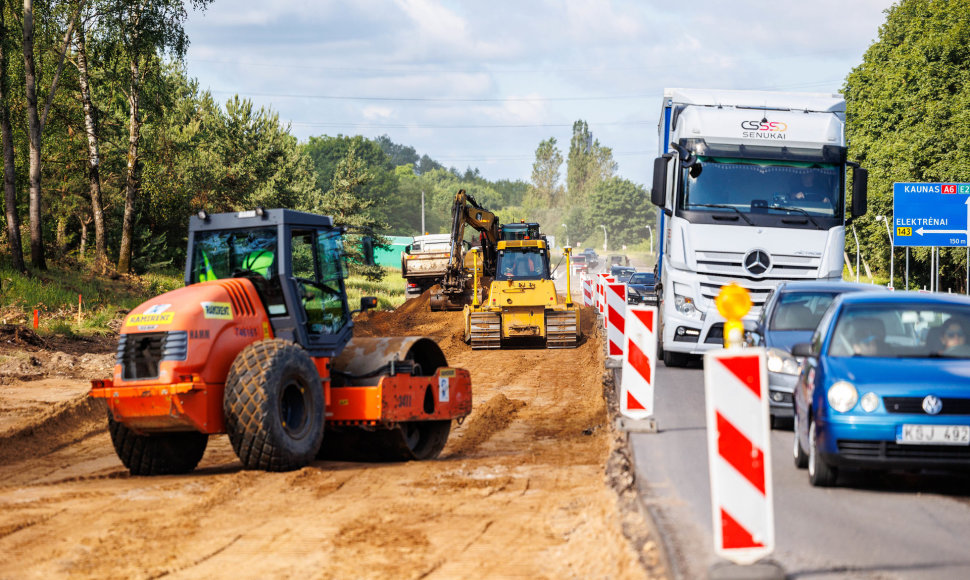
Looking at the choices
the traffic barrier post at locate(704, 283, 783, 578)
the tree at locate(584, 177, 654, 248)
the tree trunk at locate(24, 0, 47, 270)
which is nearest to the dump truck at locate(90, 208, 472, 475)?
the traffic barrier post at locate(704, 283, 783, 578)

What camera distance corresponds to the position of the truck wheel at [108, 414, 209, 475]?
10.3 meters

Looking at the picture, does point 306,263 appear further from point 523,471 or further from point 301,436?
point 523,471

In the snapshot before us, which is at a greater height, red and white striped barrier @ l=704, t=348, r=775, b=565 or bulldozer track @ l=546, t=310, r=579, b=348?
red and white striped barrier @ l=704, t=348, r=775, b=565

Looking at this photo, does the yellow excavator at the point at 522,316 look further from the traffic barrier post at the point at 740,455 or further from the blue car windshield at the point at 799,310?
the traffic barrier post at the point at 740,455

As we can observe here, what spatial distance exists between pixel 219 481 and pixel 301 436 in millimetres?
927

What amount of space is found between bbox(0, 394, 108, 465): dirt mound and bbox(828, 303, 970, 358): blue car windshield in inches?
359

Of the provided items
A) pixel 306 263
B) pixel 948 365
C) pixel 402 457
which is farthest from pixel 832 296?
pixel 306 263

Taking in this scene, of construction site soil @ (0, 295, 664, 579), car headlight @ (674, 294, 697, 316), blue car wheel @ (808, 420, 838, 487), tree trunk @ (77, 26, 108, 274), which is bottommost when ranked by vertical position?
construction site soil @ (0, 295, 664, 579)

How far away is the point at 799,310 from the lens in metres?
13.6

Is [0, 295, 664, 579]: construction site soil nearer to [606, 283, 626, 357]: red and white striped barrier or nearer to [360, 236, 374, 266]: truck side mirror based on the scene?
[606, 283, 626, 357]: red and white striped barrier

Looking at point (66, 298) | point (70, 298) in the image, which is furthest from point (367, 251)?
point (70, 298)

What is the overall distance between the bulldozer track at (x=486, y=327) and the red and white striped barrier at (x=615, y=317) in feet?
32.3

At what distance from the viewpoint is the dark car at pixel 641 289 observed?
40.2 metres

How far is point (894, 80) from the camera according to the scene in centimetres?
5206
